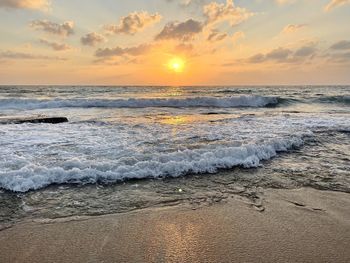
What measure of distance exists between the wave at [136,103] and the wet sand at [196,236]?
2196cm

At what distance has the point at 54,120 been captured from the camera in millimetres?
12211

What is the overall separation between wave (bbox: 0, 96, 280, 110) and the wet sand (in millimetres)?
21956

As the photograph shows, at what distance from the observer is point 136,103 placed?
87.3ft

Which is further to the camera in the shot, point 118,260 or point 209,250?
point 209,250

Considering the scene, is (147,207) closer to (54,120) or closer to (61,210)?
(61,210)

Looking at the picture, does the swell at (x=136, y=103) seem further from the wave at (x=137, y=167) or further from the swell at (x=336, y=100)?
the wave at (x=137, y=167)

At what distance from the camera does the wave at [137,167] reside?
15.4 feet

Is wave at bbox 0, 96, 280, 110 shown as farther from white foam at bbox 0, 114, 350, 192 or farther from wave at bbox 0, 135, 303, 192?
wave at bbox 0, 135, 303, 192

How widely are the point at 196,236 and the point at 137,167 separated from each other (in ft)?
7.80

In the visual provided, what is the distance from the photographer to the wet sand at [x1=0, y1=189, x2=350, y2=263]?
2801 millimetres

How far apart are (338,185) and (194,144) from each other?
338 cm

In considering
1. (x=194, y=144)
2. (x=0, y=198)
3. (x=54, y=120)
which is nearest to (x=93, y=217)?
(x=0, y=198)

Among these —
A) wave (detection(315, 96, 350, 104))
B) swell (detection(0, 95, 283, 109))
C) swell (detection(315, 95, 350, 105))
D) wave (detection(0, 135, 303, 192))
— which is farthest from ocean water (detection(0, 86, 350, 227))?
wave (detection(315, 96, 350, 104))

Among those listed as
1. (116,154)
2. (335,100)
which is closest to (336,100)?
(335,100)
